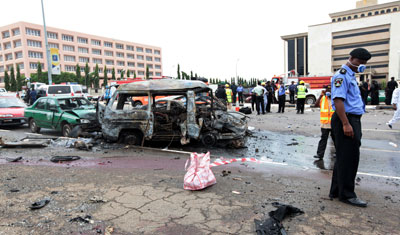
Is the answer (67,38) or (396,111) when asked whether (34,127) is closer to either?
(396,111)

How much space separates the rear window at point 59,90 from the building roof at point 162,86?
1599 cm

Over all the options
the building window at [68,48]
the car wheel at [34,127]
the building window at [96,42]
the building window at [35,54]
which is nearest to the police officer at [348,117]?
the car wheel at [34,127]

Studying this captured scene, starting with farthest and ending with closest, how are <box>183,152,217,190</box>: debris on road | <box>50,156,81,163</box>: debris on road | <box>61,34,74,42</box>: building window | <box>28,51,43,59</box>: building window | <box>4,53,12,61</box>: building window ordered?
<box>61,34,74,42</box>: building window
<box>4,53,12,61</box>: building window
<box>28,51,43,59</box>: building window
<box>50,156,81,163</box>: debris on road
<box>183,152,217,190</box>: debris on road

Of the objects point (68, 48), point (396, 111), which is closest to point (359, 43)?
point (396, 111)

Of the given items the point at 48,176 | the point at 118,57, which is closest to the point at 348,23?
the point at 118,57

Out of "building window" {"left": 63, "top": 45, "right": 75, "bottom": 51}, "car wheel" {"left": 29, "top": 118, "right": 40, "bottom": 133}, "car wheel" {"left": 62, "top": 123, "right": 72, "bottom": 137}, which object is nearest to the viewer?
"car wheel" {"left": 62, "top": 123, "right": 72, "bottom": 137}

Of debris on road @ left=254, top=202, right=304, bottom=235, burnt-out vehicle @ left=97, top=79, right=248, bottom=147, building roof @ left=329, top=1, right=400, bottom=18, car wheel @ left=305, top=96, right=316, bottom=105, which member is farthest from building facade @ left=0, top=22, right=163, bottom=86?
debris on road @ left=254, top=202, right=304, bottom=235

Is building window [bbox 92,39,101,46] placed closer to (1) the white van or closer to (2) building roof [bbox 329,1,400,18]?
(1) the white van

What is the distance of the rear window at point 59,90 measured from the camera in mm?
20805

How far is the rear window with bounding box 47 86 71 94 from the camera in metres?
20.8

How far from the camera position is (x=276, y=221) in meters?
3.08

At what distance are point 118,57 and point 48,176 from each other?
100126mm

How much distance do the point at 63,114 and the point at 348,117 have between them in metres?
8.80

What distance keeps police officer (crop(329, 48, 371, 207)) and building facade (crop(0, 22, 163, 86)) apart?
83123mm
